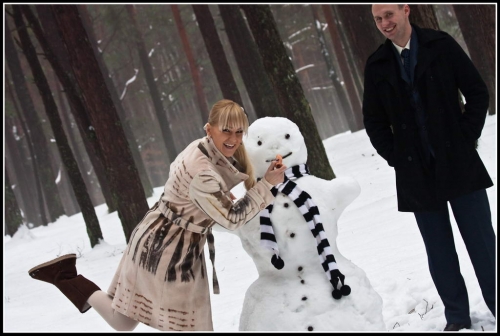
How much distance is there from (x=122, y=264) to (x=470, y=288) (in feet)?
8.14

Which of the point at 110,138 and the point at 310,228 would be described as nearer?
the point at 310,228

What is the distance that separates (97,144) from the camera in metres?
9.67

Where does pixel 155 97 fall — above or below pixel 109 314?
above

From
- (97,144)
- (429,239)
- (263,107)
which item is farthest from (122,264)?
(263,107)

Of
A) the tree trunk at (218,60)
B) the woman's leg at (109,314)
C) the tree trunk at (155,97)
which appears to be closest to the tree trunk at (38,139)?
the tree trunk at (155,97)

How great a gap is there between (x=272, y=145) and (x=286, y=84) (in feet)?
15.7

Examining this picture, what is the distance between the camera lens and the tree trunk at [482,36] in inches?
401

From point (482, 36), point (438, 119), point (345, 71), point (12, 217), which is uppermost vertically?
point (438, 119)

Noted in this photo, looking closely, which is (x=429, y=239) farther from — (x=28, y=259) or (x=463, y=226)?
(x=28, y=259)

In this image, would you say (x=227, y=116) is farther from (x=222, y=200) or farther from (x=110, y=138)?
(x=110, y=138)

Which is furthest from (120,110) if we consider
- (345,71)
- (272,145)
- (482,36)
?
(272,145)

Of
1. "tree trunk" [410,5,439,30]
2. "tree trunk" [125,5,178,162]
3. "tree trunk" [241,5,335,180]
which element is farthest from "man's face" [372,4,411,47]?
"tree trunk" [125,5,178,162]

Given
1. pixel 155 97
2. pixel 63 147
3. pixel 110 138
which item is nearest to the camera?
pixel 110 138

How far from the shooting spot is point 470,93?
3.44m
